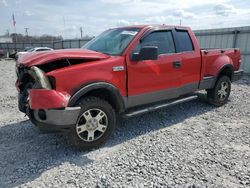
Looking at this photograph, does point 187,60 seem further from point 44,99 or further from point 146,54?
point 44,99

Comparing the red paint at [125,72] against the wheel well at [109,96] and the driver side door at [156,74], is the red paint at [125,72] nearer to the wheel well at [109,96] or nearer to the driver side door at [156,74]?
the driver side door at [156,74]

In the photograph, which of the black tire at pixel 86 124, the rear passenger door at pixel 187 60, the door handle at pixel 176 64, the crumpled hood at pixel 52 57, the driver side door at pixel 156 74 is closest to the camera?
the crumpled hood at pixel 52 57

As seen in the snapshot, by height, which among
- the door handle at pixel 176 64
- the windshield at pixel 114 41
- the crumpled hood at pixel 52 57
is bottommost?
the door handle at pixel 176 64

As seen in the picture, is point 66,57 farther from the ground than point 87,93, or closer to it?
farther from the ground

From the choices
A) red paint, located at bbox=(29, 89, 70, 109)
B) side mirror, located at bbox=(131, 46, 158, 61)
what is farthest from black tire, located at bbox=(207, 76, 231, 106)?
red paint, located at bbox=(29, 89, 70, 109)

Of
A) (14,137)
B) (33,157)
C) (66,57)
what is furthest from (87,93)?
(14,137)

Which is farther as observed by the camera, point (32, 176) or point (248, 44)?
point (248, 44)

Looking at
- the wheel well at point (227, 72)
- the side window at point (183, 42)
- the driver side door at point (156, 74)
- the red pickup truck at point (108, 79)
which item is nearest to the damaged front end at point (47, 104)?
the red pickup truck at point (108, 79)

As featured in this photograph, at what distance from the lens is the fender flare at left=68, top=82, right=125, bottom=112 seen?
338 centimetres

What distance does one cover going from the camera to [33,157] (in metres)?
3.55

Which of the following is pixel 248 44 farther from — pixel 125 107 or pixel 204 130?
pixel 125 107

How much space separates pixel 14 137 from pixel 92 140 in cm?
160

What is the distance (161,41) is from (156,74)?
723 millimetres

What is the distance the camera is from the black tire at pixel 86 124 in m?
3.54
